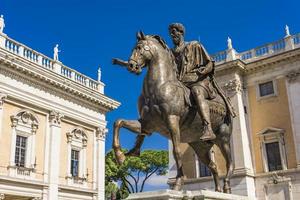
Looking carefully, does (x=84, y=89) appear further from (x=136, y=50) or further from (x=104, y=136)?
(x=136, y=50)

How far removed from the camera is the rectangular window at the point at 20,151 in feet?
72.1

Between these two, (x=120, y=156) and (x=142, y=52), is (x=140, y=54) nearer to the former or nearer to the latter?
(x=142, y=52)

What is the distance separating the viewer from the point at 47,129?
942 inches

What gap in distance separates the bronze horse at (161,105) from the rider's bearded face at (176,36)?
331 mm

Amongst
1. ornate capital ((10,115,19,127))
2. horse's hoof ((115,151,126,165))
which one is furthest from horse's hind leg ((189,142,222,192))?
ornate capital ((10,115,19,127))

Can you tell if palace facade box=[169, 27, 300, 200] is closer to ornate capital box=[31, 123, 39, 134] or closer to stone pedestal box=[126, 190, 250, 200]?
ornate capital box=[31, 123, 39, 134]

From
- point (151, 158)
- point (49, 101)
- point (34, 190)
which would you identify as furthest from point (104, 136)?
point (151, 158)

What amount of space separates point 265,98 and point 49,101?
1438 cm

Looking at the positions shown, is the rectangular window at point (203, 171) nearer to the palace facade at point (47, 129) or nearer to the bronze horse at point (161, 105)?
the palace facade at point (47, 129)

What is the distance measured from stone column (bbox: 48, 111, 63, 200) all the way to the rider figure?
18.6 meters

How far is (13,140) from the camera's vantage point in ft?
71.2

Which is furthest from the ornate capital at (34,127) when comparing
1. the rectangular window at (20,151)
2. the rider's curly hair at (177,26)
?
the rider's curly hair at (177,26)

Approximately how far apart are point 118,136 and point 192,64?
1.63m

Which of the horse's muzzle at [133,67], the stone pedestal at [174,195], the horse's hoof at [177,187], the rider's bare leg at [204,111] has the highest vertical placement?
the horse's muzzle at [133,67]
